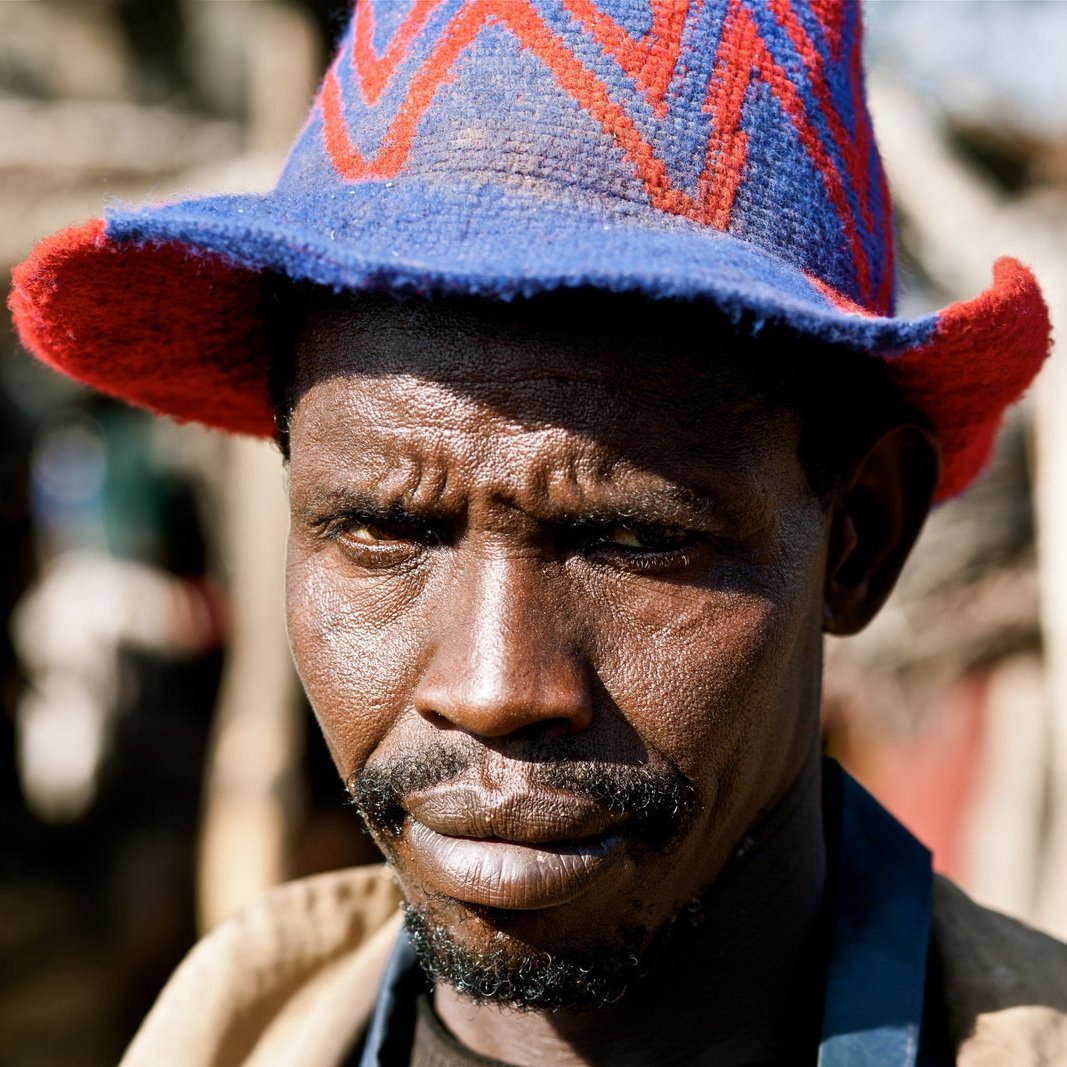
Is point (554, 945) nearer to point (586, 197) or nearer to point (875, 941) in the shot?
point (875, 941)

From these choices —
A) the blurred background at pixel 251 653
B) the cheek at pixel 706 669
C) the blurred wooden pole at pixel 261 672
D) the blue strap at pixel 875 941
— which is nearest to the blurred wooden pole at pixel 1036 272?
the blurred background at pixel 251 653

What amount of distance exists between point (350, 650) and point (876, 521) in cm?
78

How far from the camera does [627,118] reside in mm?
1636

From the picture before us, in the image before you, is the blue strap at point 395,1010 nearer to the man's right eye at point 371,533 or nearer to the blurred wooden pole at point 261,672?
the man's right eye at point 371,533

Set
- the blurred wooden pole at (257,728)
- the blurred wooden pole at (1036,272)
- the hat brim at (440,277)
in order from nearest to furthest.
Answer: the hat brim at (440,277) → the blurred wooden pole at (1036,272) → the blurred wooden pole at (257,728)

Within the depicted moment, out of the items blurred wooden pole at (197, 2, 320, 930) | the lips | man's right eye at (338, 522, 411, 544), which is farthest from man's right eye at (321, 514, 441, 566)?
blurred wooden pole at (197, 2, 320, 930)

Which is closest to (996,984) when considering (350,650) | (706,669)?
(706,669)

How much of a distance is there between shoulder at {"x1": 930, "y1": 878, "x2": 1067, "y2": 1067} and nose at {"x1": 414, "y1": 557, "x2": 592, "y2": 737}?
69cm

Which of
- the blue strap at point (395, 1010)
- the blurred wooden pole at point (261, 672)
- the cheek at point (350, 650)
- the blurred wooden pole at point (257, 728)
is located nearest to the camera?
the cheek at point (350, 650)

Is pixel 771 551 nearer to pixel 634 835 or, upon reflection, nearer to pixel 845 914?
pixel 634 835

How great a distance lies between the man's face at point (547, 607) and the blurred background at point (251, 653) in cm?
110

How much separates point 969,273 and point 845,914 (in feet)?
10.0

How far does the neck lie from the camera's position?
6.12 ft

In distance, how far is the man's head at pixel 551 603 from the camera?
1.60 meters
